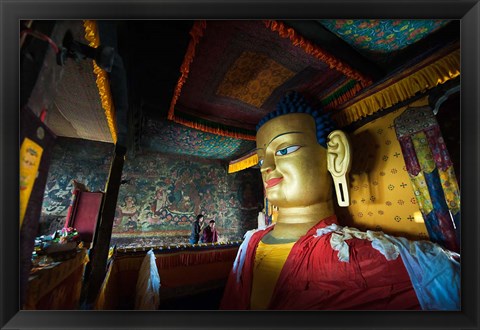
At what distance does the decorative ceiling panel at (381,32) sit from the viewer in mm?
1049

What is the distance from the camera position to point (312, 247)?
1258mm

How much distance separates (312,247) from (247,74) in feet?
4.30

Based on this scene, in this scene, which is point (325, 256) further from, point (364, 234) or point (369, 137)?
point (369, 137)

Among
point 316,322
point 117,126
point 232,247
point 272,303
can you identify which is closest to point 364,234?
point 316,322

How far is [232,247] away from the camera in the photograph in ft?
10.6

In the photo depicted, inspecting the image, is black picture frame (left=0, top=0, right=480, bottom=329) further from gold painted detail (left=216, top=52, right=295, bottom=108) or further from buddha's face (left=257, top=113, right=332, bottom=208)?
buddha's face (left=257, top=113, right=332, bottom=208)

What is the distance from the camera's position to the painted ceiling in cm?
106

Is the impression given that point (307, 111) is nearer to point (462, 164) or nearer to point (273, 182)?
point (273, 182)

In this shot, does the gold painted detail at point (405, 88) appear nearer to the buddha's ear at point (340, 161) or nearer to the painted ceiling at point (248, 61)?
the painted ceiling at point (248, 61)

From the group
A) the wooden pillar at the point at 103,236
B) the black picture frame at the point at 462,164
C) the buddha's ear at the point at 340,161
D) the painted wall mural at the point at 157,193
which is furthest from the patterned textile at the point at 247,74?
the painted wall mural at the point at 157,193

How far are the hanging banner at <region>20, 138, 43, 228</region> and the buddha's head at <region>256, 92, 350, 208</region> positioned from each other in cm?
130

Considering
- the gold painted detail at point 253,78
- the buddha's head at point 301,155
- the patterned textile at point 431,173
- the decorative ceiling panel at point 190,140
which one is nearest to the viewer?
the patterned textile at point 431,173

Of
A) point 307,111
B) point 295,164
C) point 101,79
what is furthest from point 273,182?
point 101,79

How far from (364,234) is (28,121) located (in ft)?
5.49
